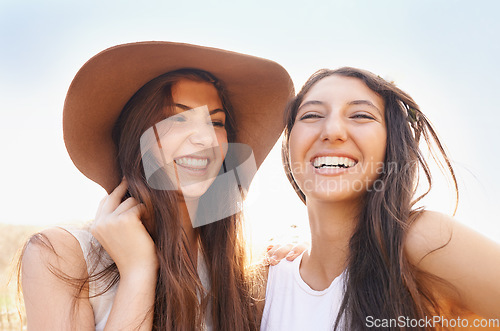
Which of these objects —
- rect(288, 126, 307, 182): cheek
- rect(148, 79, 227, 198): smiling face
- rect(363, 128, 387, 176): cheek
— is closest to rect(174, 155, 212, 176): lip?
rect(148, 79, 227, 198): smiling face

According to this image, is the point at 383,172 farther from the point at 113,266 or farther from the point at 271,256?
the point at 113,266

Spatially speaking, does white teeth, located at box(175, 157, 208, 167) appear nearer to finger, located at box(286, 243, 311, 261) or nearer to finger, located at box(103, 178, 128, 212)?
finger, located at box(103, 178, 128, 212)

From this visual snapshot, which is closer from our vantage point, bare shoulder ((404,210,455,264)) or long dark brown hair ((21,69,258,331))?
bare shoulder ((404,210,455,264))

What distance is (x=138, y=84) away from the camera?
109 inches

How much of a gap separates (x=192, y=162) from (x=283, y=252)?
0.86 metres

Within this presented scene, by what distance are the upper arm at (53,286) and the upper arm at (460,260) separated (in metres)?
1.73

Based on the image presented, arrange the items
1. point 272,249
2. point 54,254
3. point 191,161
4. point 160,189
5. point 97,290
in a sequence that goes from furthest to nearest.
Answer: point 272,249
point 191,161
point 160,189
point 97,290
point 54,254

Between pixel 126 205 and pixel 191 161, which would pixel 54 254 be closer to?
pixel 126 205

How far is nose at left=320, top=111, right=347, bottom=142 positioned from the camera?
7.68ft

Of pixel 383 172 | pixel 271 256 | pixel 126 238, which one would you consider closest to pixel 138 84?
pixel 126 238

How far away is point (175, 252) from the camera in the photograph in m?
2.51

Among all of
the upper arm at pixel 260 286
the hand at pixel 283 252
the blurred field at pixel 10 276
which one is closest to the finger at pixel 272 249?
the hand at pixel 283 252

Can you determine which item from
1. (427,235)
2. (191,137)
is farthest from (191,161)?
(427,235)

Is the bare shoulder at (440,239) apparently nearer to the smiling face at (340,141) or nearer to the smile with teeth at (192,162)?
the smiling face at (340,141)
